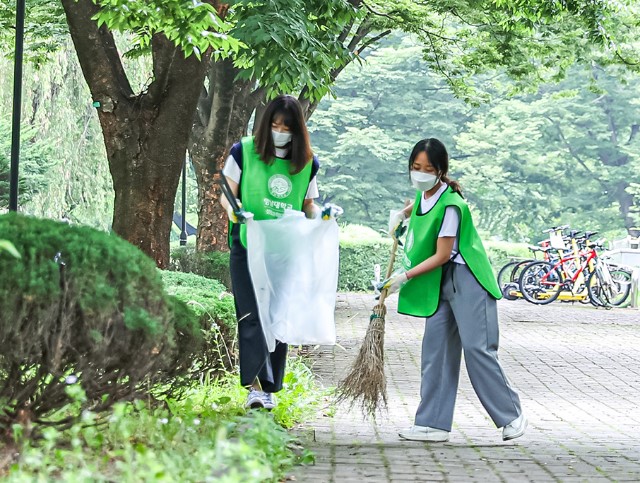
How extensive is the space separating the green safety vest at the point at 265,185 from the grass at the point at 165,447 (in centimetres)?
109

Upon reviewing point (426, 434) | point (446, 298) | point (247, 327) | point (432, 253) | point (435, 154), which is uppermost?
point (435, 154)

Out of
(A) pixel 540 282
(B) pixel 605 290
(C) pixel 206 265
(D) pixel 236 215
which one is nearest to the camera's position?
(D) pixel 236 215

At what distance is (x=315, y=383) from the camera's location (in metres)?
10.3

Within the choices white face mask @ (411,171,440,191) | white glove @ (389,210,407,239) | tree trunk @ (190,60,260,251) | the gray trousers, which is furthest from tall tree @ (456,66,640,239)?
white face mask @ (411,171,440,191)

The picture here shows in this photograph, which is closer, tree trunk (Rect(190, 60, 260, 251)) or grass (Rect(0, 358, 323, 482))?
grass (Rect(0, 358, 323, 482))

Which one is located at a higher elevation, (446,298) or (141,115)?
(141,115)

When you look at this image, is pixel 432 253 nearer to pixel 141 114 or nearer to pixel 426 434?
pixel 426 434

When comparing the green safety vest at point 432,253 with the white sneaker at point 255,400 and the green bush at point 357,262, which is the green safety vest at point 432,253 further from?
the green bush at point 357,262

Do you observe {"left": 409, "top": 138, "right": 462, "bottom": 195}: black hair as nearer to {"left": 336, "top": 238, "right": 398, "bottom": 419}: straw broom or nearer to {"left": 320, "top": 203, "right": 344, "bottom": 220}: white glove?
{"left": 320, "top": 203, "right": 344, "bottom": 220}: white glove

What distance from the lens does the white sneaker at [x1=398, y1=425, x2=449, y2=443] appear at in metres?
7.51

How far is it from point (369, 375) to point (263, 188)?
1299mm

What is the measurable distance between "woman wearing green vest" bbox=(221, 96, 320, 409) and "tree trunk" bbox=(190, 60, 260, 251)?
37.3ft

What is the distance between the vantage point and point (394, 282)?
755 centimetres

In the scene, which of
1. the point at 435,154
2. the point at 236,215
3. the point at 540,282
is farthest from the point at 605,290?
the point at 236,215
